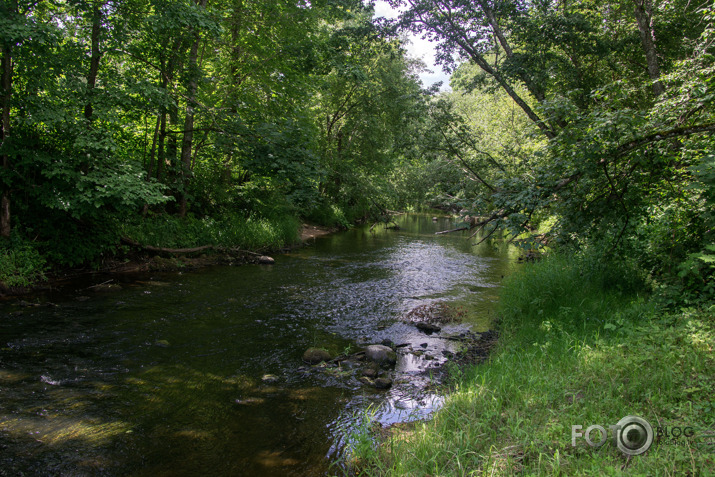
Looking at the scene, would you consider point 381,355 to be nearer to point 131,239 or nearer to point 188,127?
point 131,239

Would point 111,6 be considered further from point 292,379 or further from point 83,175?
point 292,379

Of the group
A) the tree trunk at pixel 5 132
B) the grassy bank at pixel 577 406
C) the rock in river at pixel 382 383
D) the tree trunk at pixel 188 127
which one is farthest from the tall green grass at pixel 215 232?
the grassy bank at pixel 577 406

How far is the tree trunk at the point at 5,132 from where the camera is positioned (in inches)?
328

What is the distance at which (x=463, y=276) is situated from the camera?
13062 millimetres

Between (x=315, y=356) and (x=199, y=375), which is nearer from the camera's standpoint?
(x=199, y=375)

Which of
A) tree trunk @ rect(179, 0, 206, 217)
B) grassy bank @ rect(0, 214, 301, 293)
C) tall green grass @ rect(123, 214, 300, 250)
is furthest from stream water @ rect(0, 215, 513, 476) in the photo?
tree trunk @ rect(179, 0, 206, 217)

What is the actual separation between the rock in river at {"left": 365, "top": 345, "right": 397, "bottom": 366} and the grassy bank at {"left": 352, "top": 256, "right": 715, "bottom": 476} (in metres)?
1.32

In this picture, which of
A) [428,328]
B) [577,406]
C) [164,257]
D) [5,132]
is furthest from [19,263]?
[577,406]
